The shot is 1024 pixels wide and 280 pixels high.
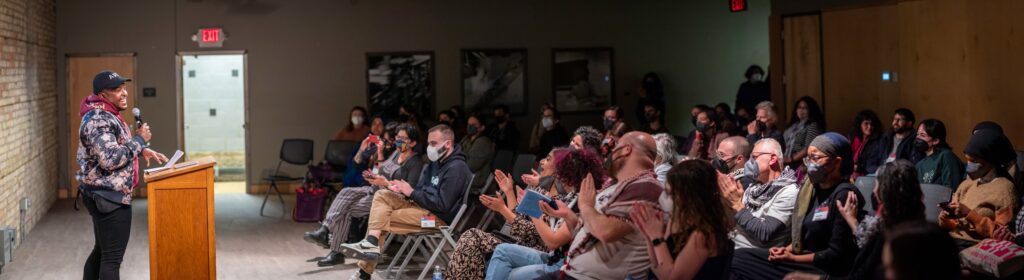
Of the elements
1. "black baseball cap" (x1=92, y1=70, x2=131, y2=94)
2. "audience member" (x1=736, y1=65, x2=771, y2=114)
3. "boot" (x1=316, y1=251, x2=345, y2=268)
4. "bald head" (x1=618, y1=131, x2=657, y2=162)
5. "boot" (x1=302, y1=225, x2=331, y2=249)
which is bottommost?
"boot" (x1=316, y1=251, x2=345, y2=268)

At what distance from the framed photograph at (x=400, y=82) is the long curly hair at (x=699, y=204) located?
941 cm

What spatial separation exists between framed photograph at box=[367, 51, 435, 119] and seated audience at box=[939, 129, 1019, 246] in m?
8.58

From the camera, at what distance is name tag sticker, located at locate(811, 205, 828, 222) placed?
424cm

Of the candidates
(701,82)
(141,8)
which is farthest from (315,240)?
(701,82)

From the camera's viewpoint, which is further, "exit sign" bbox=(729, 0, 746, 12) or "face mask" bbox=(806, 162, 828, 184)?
"exit sign" bbox=(729, 0, 746, 12)

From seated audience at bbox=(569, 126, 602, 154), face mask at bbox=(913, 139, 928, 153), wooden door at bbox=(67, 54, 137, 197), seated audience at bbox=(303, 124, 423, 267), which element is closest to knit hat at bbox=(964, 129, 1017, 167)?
face mask at bbox=(913, 139, 928, 153)

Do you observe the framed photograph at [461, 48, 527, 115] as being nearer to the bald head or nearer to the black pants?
the black pants

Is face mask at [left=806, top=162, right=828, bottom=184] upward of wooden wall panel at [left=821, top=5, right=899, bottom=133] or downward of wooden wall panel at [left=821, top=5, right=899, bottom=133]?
downward

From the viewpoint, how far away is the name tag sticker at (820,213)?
13.9 feet

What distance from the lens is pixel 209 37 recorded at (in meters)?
12.6

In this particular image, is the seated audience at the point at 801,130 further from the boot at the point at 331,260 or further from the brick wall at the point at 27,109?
the brick wall at the point at 27,109

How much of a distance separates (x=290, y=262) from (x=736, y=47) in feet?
27.7

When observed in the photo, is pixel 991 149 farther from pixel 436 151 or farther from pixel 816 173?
pixel 436 151

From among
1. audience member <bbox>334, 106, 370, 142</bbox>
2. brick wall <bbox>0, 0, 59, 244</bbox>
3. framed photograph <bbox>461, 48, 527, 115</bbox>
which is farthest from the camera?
framed photograph <bbox>461, 48, 527, 115</bbox>
